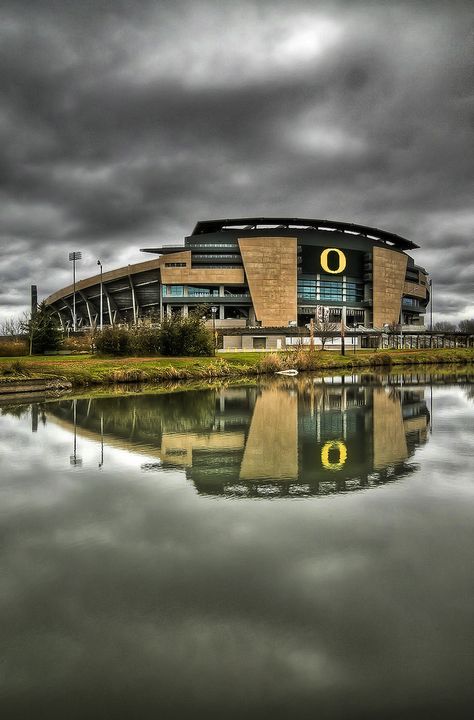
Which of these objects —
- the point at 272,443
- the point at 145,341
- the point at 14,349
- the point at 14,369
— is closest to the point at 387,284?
the point at 145,341

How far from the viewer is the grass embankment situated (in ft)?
107

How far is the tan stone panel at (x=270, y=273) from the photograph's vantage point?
94.2m

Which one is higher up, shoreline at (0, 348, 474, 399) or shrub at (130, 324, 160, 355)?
shrub at (130, 324, 160, 355)

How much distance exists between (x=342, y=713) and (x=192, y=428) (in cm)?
1274

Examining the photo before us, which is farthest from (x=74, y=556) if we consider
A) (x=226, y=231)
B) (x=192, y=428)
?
(x=226, y=231)

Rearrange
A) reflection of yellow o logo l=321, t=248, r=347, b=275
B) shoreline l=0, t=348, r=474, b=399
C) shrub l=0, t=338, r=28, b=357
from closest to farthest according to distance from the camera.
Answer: shoreline l=0, t=348, r=474, b=399 → shrub l=0, t=338, r=28, b=357 → reflection of yellow o logo l=321, t=248, r=347, b=275

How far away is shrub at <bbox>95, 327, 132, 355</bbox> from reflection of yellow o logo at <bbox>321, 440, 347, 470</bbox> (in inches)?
1413

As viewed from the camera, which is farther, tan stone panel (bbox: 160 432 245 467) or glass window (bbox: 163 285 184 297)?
glass window (bbox: 163 285 184 297)

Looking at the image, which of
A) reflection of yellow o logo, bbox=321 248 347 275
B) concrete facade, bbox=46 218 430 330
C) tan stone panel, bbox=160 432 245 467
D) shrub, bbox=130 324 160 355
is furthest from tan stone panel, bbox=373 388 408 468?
reflection of yellow o logo, bbox=321 248 347 275

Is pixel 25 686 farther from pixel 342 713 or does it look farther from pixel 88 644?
pixel 342 713

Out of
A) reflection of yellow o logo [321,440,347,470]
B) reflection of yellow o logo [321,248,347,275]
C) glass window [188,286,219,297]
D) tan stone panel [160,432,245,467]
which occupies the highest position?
reflection of yellow o logo [321,248,347,275]

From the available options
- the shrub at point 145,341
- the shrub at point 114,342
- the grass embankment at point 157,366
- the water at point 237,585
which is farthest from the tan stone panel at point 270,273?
the water at point 237,585

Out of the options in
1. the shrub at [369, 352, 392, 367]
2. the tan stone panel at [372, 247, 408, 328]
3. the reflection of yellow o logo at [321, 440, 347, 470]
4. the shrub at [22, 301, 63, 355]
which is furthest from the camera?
the tan stone panel at [372, 247, 408, 328]

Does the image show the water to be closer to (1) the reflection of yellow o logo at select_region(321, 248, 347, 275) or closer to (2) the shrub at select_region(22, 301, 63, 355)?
(2) the shrub at select_region(22, 301, 63, 355)
